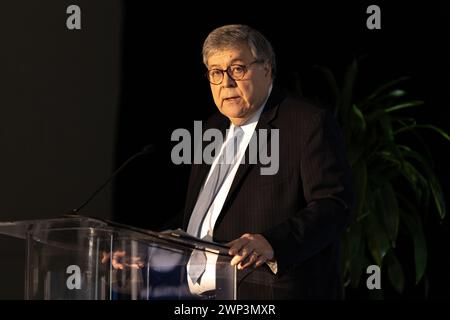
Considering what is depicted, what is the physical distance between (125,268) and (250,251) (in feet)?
1.04

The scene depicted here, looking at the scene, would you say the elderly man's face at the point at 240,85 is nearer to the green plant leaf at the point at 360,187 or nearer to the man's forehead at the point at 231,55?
the man's forehead at the point at 231,55

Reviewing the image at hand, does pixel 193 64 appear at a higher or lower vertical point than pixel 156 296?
higher

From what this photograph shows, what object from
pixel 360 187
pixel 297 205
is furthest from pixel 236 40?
pixel 360 187

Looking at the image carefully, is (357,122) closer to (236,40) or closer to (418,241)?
(418,241)

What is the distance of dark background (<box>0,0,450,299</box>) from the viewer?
4.20 metres

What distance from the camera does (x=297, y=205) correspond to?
2527mm

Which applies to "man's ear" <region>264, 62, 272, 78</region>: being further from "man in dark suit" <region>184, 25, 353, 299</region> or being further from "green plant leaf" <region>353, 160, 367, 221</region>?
"green plant leaf" <region>353, 160, 367, 221</region>

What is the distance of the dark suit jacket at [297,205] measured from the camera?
2328mm

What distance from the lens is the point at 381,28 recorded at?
4.68 m

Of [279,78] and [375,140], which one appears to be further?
[279,78]
